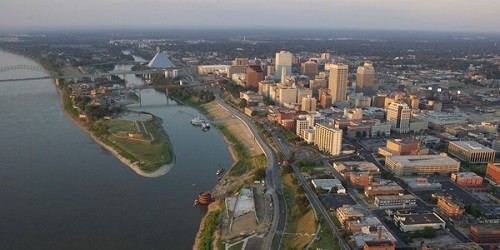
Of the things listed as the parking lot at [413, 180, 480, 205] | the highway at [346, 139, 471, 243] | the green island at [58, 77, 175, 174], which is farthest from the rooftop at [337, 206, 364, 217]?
the green island at [58, 77, 175, 174]

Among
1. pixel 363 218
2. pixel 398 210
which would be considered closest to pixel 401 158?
pixel 398 210

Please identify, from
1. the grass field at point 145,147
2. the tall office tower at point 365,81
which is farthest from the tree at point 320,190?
the tall office tower at point 365,81

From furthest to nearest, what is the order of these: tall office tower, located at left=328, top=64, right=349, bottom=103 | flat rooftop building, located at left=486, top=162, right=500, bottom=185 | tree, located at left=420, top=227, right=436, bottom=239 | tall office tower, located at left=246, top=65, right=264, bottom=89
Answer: tall office tower, located at left=246, top=65, right=264, bottom=89
tall office tower, located at left=328, top=64, right=349, bottom=103
flat rooftop building, located at left=486, top=162, right=500, bottom=185
tree, located at left=420, top=227, right=436, bottom=239

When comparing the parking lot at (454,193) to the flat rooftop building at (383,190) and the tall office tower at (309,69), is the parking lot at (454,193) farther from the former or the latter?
the tall office tower at (309,69)

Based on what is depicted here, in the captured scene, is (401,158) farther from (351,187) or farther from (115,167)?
(115,167)

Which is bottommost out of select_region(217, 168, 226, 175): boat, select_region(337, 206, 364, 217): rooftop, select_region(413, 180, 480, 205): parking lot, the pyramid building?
select_region(413, 180, 480, 205): parking lot

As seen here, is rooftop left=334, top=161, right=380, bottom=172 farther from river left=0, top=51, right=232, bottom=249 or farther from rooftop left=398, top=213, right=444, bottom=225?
river left=0, top=51, right=232, bottom=249

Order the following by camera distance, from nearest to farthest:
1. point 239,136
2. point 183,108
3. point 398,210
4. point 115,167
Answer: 1. point 398,210
2. point 115,167
3. point 239,136
4. point 183,108

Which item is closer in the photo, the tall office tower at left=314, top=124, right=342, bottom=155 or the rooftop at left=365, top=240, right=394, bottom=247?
the rooftop at left=365, top=240, right=394, bottom=247
